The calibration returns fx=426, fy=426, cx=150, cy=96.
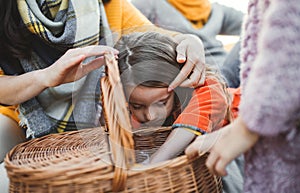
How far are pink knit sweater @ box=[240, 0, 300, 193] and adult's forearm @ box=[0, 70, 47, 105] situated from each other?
1.78ft

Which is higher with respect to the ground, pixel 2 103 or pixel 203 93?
pixel 203 93

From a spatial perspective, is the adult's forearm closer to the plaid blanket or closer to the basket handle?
the plaid blanket

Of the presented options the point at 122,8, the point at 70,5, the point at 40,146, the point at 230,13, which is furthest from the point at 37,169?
the point at 230,13

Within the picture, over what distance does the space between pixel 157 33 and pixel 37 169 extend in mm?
430

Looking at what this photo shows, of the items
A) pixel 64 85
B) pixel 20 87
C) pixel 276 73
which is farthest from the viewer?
pixel 64 85

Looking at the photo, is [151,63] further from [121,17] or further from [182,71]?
[121,17]

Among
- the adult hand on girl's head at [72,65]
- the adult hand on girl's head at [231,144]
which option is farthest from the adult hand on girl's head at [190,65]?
the adult hand on girl's head at [231,144]

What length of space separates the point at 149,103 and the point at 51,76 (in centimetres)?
23

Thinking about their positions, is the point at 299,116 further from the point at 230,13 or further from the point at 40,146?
the point at 230,13

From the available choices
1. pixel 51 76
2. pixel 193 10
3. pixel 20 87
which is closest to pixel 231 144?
pixel 51 76

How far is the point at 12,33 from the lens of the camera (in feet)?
3.61

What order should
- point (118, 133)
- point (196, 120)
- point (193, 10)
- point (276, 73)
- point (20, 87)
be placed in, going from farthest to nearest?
point (193, 10) < point (20, 87) < point (196, 120) < point (118, 133) < point (276, 73)

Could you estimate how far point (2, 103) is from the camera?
3.59 ft

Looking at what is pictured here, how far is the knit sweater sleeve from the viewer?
57 cm
